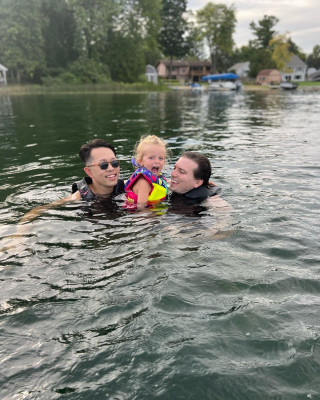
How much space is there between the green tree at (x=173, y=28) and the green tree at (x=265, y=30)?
27022 millimetres

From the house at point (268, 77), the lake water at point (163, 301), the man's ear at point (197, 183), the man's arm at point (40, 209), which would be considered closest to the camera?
the lake water at point (163, 301)

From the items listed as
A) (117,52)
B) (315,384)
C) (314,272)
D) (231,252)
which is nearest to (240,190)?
(231,252)

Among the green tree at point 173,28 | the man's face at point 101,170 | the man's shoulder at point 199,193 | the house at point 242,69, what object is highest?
the green tree at point 173,28

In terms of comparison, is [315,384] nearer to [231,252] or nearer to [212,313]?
[212,313]

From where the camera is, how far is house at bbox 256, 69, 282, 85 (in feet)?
315

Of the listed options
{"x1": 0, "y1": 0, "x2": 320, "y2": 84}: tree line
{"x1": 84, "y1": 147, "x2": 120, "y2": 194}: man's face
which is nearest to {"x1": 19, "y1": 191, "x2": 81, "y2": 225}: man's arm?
{"x1": 84, "y1": 147, "x2": 120, "y2": 194}: man's face

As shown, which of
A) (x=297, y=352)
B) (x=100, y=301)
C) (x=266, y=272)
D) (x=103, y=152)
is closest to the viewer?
(x=297, y=352)

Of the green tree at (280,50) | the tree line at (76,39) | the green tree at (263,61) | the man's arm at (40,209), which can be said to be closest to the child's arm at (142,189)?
the man's arm at (40,209)

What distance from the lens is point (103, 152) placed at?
20.7 ft

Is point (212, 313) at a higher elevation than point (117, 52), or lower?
lower

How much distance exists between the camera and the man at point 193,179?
258 inches

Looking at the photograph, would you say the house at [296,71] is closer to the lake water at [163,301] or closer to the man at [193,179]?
the man at [193,179]

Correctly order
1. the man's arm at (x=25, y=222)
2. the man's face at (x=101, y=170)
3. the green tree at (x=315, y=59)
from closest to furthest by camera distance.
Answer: the man's arm at (x=25, y=222)
the man's face at (x=101, y=170)
the green tree at (x=315, y=59)

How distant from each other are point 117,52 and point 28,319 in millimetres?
70136
